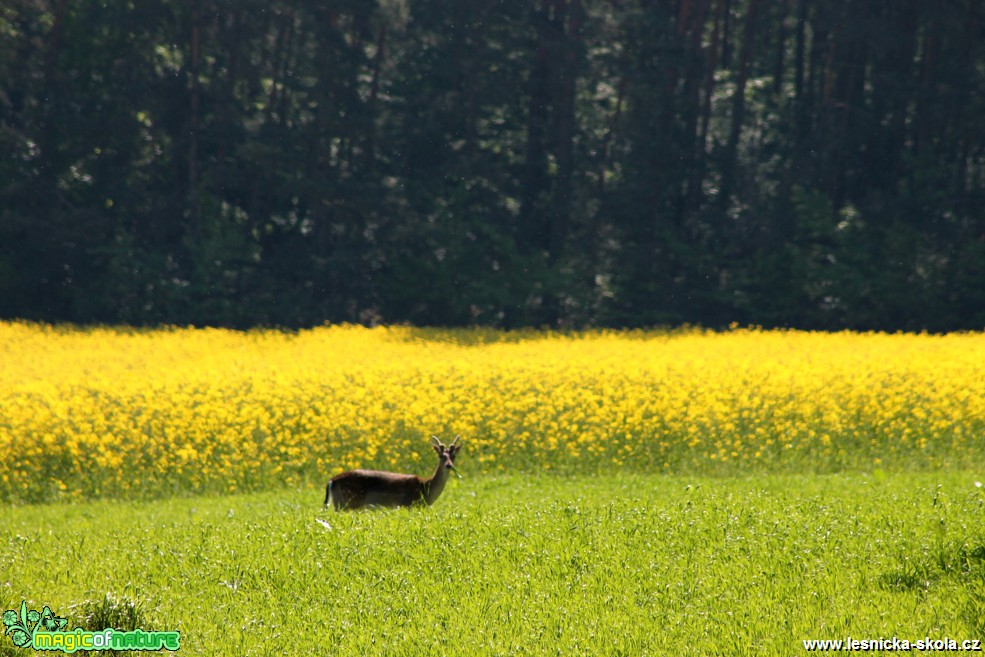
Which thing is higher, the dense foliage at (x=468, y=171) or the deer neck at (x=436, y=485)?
the dense foliage at (x=468, y=171)

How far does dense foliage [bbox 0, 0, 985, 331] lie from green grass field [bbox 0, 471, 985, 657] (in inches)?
944

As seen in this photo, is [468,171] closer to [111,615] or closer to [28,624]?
[111,615]

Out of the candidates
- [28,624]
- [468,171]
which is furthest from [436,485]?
[468,171]

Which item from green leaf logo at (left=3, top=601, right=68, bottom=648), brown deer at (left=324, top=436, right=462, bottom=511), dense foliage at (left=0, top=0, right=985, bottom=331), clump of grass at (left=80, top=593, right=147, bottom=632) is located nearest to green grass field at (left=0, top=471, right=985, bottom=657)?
clump of grass at (left=80, top=593, right=147, bottom=632)

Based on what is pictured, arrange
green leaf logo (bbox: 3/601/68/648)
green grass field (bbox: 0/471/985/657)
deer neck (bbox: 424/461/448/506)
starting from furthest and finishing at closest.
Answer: deer neck (bbox: 424/461/448/506) < green grass field (bbox: 0/471/985/657) < green leaf logo (bbox: 3/601/68/648)

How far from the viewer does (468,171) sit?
122 feet

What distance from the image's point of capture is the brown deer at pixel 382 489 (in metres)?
11.1

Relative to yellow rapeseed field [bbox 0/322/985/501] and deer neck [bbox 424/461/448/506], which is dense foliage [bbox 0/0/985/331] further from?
deer neck [bbox 424/461/448/506]

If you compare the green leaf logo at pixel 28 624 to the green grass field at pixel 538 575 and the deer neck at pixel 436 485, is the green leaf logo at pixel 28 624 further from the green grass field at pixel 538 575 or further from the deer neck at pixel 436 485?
the deer neck at pixel 436 485

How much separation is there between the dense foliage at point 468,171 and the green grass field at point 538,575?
2399 centimetres

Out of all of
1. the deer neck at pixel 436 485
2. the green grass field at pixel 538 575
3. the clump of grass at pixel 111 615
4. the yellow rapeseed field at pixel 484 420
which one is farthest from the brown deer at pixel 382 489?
the clump of grass at pixel 111 615

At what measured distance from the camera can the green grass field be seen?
7340mm

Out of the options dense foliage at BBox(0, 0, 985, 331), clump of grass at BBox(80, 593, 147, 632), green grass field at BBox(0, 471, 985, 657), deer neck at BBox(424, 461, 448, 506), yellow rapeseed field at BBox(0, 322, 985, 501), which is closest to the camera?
clump of grass at BBox(80, 593, 147, 632)

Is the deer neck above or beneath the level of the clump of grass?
above
